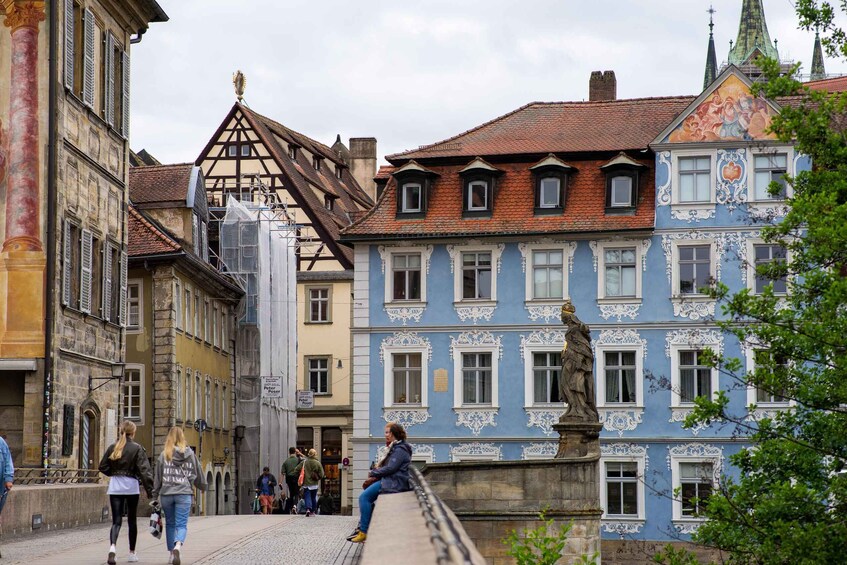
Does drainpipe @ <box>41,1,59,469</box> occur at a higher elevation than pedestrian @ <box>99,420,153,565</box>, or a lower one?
higher

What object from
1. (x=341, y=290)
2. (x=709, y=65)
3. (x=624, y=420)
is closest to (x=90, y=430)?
(x=624, y=420)

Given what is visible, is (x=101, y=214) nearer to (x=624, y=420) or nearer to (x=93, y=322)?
(x=93, y=322)

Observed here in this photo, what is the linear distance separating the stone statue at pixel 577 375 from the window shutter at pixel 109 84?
407 inches

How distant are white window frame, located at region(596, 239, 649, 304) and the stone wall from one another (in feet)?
40.8

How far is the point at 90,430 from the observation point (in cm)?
→ 3269

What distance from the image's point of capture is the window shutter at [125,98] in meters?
34.9

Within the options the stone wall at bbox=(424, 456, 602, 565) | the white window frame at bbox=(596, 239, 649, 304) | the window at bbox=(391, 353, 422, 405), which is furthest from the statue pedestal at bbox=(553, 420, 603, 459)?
the window at bbox=(391, 353, 422, 405)

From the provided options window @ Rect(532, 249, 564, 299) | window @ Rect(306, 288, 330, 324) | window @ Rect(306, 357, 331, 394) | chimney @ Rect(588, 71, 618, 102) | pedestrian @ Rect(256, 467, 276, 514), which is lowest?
pedestrian @ Rect(256, 467, 276, 514)

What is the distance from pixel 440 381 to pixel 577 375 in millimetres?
10465

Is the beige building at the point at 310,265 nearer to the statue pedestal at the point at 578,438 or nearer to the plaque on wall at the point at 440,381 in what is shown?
the plaque on wall at the point at 440,381

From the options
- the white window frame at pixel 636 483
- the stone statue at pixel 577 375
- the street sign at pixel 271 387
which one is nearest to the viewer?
the stone statue at pixel 577 375

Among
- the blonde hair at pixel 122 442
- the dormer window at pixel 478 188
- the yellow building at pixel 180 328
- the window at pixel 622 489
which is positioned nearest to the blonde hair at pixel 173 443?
the blonde hair at pixel 122 442

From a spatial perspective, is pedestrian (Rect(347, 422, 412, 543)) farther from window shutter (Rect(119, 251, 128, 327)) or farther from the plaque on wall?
the plaque on wall

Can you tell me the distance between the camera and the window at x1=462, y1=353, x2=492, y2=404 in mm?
42250
